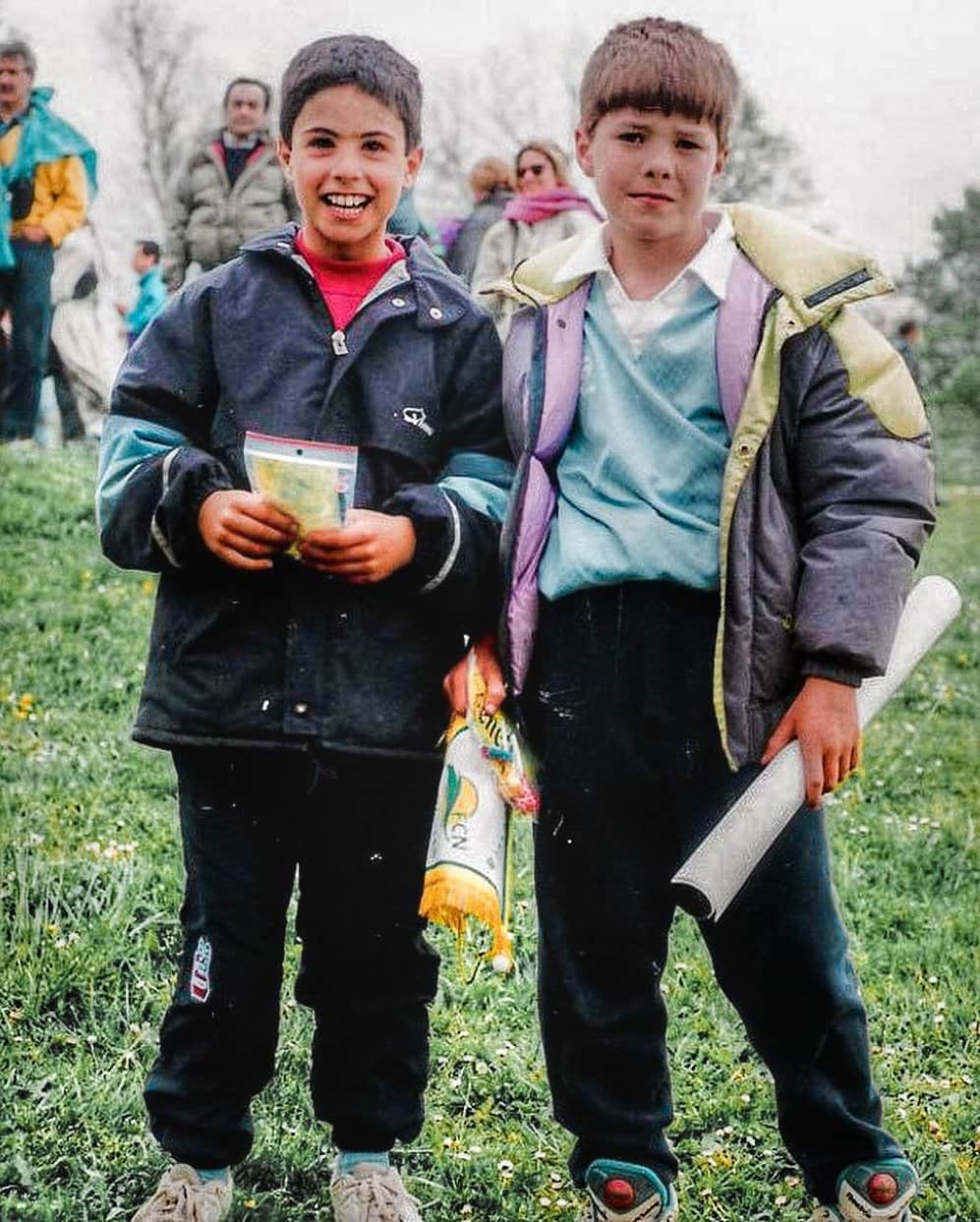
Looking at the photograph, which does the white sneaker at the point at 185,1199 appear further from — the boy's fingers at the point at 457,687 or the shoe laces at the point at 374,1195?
the boy's fingers at the point at 457,687

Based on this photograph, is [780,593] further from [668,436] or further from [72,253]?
[72,253]

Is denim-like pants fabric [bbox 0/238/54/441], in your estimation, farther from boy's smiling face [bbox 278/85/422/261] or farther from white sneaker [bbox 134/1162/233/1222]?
white sneaker [bbox 134/1162/233/1222]

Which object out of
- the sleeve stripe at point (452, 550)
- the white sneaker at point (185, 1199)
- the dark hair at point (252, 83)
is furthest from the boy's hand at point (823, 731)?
the dark hair at point (252, 83)

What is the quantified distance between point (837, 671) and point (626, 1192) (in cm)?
72

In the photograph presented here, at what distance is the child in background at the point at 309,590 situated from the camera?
188cm

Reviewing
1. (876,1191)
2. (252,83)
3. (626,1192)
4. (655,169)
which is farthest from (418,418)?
(252,83)

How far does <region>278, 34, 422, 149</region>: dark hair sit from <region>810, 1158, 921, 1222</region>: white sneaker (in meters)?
1.44

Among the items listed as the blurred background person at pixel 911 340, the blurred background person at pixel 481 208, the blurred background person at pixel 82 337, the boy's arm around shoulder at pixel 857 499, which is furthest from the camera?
the blurred background person at pixel 911 340

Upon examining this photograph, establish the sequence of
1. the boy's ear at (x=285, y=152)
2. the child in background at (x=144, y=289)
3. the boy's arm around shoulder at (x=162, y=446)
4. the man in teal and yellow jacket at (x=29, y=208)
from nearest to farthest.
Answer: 1. the boy's arm around shoulder at (x=162, y=446)
2. the boy's ear at (x=285, y=152)
3. the man in teal and yellow jacket at (x=29, y=208)
4. the child in background at (x=144, y=289)

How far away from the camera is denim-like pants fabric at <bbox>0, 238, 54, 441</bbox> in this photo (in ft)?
18.6

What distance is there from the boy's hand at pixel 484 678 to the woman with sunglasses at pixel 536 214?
10.9 ft

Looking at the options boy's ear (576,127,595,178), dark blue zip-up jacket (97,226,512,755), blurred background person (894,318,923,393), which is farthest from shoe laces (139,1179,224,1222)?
blurred background person (894,318,923,393)

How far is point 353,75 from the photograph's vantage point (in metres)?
1.91

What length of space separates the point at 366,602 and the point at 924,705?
2.71 m
